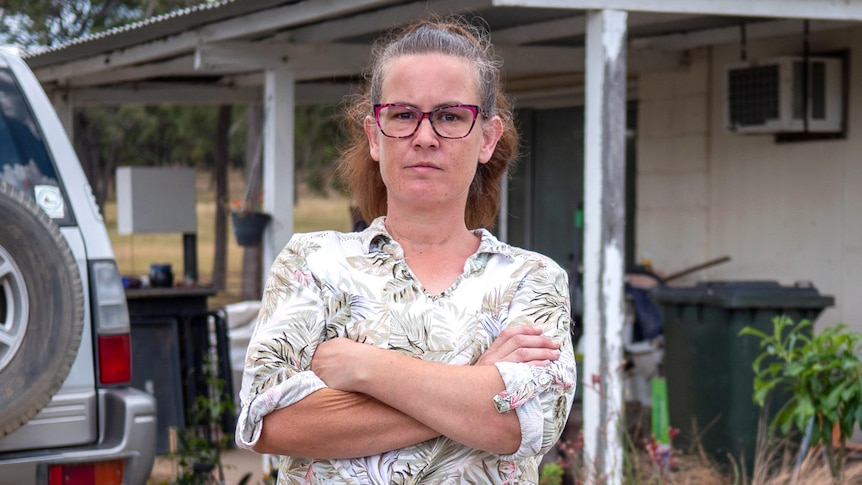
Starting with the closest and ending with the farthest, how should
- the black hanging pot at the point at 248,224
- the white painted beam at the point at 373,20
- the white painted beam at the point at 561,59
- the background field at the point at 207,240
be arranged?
the white painted beam at the point at 373,20, the black hanging pot at the point at 248,224, the white painted beam at the point at 561,59, the background field at the point at 207,240

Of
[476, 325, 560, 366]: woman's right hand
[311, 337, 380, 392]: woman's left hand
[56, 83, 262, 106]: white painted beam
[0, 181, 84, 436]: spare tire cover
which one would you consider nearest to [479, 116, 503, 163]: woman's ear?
[476, 325, 560, 366]: woman's right hand

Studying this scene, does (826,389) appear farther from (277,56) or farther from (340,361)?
(277,56)

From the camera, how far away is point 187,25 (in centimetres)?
659

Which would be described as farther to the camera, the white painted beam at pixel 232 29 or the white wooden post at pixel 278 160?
the white wooden post at pixel 278 160

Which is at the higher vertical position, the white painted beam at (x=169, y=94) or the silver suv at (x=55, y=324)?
the white painted beam at (x=169, y=94)

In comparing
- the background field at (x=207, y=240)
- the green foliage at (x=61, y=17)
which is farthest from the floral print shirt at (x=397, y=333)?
the background field at (x=207, y=240)

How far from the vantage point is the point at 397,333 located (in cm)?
204

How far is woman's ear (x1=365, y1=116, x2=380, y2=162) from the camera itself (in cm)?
221

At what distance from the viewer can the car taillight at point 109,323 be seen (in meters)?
3.99

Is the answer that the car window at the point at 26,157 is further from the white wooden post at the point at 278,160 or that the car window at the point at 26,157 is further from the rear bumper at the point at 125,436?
the white wooden post at the point at 278,160

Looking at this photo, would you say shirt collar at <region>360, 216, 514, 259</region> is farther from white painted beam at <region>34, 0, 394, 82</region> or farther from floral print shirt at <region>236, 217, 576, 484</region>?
white painted beam at <region>34, 0, 394, 82</region>

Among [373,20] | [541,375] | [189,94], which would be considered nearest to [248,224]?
[373,20]

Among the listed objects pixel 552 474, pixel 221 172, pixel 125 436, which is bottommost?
pixel 552 474

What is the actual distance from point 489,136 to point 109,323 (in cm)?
220
